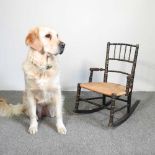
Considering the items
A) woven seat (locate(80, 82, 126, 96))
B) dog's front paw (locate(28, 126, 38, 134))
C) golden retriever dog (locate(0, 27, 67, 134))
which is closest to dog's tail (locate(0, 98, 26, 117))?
golden retriever dog (locate(0, 27, 67, 134))

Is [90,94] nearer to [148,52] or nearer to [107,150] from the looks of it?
[148,52]

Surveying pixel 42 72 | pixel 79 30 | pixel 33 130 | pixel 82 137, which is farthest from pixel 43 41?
pixel 79 30

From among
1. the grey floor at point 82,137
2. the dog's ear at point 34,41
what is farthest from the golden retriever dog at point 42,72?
the grey floor at point 82,137

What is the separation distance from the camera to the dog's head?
7.52 feet

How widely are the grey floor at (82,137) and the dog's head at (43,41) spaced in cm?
77

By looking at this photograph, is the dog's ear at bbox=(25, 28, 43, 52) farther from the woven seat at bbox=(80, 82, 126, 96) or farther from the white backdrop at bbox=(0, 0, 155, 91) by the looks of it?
the white backdrop at bbox=(0, 0, 155, 91)

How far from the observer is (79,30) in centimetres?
361

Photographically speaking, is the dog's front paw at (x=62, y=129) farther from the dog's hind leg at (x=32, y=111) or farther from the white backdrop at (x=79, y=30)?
the white backdrop at (x=79, y=30)

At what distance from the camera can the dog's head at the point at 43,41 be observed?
2.29 meters

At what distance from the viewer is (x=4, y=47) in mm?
3613

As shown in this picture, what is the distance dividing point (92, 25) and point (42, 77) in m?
1.52

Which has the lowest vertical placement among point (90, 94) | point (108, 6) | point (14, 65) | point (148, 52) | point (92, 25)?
point (90, 94)

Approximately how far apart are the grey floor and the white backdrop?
1.00m

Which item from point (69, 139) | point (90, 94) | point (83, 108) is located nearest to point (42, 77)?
point (69, 139)
